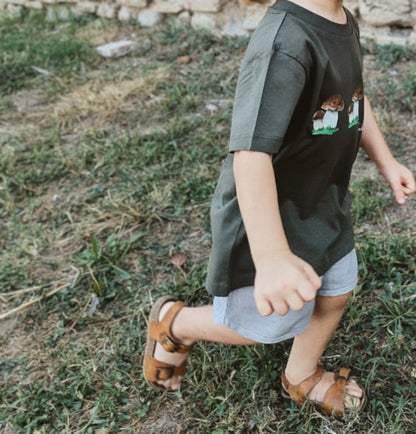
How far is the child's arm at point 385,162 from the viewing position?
1621mm

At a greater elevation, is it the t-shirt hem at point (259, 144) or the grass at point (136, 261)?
the t-shirt hem at point (259, 144)

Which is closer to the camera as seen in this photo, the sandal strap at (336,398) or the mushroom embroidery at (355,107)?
the mushroom embroidery at (355,107)

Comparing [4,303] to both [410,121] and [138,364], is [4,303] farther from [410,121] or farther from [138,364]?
[410,121]

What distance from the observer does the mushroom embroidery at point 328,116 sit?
1274 mm

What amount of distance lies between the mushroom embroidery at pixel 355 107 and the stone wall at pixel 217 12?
1.66m

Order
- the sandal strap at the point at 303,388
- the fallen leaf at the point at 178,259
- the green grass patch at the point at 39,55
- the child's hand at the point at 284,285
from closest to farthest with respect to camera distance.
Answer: the child's hand at the point at 284,285, the sandal strap at the point at 303,388, the fallen leaf at the point at 178,259, the green grass patch at the point at 39,55

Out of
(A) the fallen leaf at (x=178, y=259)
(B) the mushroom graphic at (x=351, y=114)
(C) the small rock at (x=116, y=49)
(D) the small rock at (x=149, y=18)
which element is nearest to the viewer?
(B) the mushroom graphic at (x=351, y=114)

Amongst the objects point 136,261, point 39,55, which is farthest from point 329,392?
point 39,55

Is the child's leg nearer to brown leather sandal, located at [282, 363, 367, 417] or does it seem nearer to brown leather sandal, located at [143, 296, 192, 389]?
brown leather sandal, located at [143, 296, 192, 389]

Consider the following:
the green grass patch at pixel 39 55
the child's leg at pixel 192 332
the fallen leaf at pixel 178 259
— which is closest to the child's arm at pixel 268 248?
the child's leg at pixel 192 332

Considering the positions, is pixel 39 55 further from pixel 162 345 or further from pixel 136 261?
pixel 162 345

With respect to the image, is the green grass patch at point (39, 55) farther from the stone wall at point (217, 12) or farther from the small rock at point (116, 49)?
the stone wall at point (217, 12)

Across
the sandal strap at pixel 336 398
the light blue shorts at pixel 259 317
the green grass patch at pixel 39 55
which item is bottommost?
the green grass patch at pixel 39 55

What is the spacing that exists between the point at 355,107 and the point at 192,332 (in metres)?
0.81
